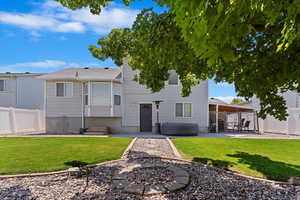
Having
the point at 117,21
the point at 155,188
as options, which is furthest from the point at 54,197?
the point at 117,21

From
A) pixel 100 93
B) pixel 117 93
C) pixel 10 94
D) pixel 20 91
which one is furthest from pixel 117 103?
pixel 10 94

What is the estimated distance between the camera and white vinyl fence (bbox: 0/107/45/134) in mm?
12062

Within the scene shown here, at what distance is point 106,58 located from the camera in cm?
626

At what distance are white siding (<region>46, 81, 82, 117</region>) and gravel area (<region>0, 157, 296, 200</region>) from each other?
35.2 ft

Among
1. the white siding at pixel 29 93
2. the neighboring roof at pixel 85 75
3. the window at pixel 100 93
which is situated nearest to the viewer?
the neighboring roof at pixel 85 75

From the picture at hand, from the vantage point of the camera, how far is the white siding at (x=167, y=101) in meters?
14.4

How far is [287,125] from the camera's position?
14008mm

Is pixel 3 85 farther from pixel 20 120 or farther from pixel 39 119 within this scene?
pixel 20 120

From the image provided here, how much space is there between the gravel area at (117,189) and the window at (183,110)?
994 cm

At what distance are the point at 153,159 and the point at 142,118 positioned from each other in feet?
29.2

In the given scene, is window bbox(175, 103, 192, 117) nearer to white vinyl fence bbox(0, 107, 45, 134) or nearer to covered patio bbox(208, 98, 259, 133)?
covered patio bbox(208, 98, 259, 133)

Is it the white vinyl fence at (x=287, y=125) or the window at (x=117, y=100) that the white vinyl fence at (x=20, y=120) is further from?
the white vinyl fence at (x=287, y=125)

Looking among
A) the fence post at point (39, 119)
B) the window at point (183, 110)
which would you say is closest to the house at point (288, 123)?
the window at point (183, 110)

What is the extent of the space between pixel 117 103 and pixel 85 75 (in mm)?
3698
